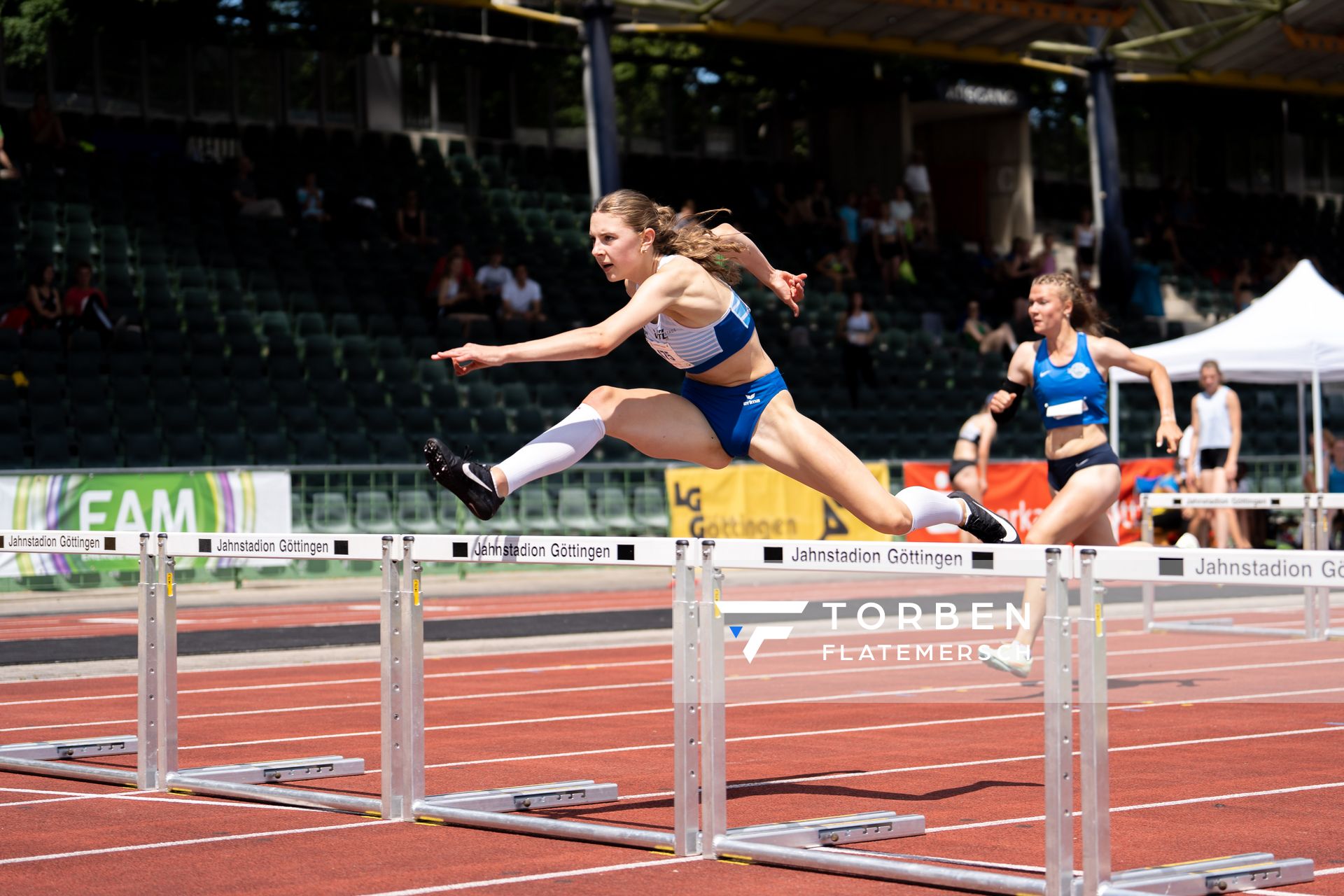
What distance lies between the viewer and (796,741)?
880 centimetres

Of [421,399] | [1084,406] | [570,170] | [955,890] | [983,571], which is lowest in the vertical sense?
[955,890]

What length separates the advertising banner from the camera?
51.7 feet

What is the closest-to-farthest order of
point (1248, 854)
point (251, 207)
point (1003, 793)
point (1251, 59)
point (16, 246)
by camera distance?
1. point (1248, 854)
2. point (1003, 793)
3. point (16, 246)
4. point (251, 207)
5. point (1251, 59)

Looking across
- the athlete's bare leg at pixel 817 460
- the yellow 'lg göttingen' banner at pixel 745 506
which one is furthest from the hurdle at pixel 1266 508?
the athlete's bare leg at pixel 817 460

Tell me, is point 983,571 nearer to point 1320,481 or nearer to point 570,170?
point 1320,481

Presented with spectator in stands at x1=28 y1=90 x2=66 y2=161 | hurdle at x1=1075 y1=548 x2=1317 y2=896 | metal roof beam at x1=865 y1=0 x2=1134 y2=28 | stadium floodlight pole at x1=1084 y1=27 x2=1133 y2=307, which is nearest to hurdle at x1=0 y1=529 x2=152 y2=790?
hurdle at x1=1075 y1=548 x2=1317 y2=896

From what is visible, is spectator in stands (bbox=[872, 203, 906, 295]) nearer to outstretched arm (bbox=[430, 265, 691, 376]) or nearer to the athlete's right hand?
the athlete's right hand

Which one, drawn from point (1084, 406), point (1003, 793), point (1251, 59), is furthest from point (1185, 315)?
point (1003, 793)

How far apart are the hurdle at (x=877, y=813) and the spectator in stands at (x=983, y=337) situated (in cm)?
2183

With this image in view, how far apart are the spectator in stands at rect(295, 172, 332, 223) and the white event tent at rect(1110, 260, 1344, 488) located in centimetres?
1158

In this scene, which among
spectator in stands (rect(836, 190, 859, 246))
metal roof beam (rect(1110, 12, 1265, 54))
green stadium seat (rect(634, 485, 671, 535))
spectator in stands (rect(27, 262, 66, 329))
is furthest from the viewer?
metal roof beam (rect(1110, 12, 1265, 54))

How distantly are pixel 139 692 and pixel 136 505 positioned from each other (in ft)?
32.0

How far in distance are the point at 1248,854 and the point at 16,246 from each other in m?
18.9

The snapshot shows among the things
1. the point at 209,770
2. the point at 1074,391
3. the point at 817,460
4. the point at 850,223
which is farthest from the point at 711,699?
the point at 850,223
